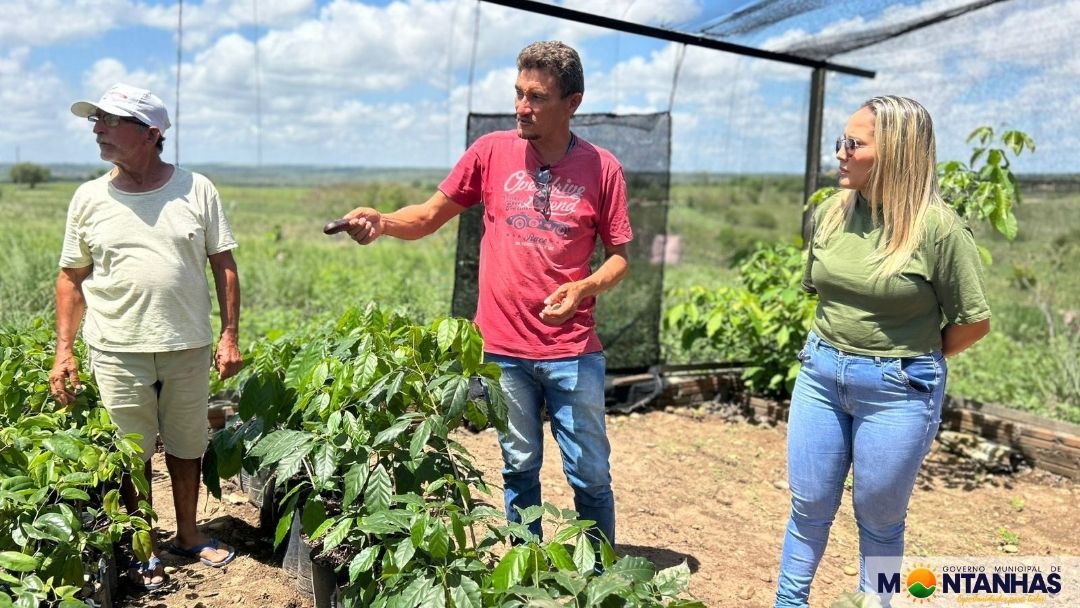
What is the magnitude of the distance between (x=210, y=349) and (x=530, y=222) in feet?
3.94

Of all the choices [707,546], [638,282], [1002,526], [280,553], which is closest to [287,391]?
[280,553]

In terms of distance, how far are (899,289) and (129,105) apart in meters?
2.22

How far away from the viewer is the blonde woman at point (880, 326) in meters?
2.01

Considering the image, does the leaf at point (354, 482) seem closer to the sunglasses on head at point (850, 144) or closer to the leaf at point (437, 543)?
the leaf at point (437, 543)

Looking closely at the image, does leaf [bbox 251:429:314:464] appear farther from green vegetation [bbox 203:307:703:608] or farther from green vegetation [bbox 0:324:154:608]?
green vegetation [bbox 0:324:154:608]

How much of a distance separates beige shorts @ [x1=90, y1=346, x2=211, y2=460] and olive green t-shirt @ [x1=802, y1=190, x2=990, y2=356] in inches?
76.0

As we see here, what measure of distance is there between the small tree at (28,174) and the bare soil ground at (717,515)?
21.1ft

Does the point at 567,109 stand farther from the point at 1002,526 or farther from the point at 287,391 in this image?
the point at 1002,526

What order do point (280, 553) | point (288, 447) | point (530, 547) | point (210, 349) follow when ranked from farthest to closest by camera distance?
point (280, 553) → point (210, 349) → point (288, 447) → point (530, 547)

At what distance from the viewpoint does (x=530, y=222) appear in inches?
90.5

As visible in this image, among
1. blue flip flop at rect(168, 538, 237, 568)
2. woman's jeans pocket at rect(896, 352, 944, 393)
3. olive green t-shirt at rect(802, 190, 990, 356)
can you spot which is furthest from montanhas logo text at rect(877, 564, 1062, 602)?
blue flip flop at rect(168, 538, 237, 568)

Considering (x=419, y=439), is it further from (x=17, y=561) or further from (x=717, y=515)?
(x=717, y=515)

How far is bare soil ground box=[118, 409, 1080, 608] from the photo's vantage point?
2762mm

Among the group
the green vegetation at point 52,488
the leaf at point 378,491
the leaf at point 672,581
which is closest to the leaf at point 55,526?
the green vegetation at point 52,488
